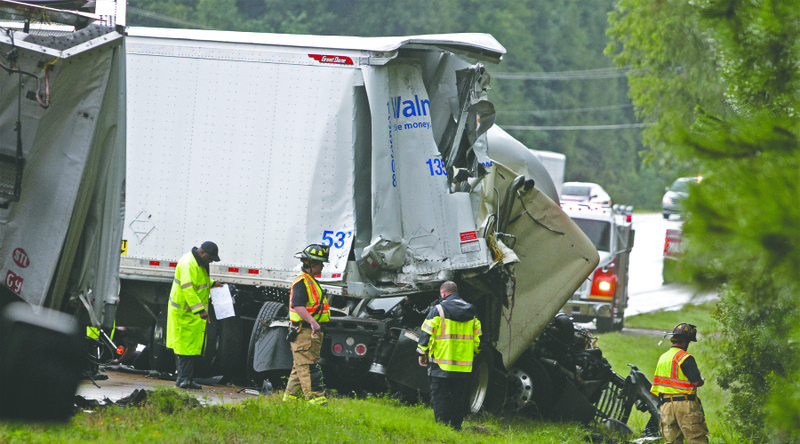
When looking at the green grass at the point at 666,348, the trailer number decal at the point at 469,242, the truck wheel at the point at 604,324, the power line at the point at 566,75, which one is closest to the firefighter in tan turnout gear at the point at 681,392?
the green grass at the point at 666,348

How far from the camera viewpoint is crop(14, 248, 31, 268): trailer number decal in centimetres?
580

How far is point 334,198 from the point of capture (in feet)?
31.0

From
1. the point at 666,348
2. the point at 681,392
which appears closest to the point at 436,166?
the point at 681,392

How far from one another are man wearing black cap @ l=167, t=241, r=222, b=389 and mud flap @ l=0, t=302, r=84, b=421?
409 cm

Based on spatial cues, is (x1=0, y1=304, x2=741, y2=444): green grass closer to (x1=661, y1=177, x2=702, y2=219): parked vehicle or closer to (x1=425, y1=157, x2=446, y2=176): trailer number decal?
(x1=425, y1=157, x2=446, y2=176): trailer number decal

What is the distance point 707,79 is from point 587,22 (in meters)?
40.9

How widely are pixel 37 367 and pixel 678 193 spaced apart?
3403mm

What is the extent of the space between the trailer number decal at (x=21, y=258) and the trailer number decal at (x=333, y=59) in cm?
431

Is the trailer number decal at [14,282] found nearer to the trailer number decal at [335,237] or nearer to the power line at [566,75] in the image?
the trailer number decal at [335,237]

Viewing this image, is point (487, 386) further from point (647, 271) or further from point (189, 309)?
point (647, 271)

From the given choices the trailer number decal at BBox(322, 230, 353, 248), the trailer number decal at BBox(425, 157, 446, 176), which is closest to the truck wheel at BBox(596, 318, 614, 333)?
the trailer number decal at BBox(425, 157, 446, 176)

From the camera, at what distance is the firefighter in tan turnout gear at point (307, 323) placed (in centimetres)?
879

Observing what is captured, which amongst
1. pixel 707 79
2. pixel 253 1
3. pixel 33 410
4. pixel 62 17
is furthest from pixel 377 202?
pixel 253 1

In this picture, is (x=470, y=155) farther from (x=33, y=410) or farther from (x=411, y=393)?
(x=33, y=410)
